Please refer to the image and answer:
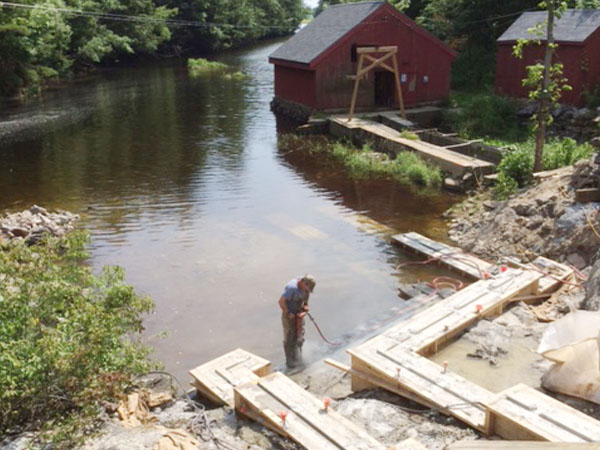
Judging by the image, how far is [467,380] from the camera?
26.5 ft

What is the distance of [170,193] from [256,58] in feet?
155

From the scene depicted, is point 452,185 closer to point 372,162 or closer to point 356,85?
point 372,162

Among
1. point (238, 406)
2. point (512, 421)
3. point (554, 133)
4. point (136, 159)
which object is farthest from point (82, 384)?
point (554, 133)

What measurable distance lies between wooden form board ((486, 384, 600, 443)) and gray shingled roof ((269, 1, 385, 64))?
23771 millimetres

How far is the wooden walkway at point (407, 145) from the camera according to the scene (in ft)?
63.3

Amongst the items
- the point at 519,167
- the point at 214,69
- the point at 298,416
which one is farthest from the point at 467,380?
the point at 214,69

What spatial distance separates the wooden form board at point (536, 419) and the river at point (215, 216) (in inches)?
155

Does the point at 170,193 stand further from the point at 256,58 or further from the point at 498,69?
the point at 256,58

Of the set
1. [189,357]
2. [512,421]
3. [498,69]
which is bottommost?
[189,357]

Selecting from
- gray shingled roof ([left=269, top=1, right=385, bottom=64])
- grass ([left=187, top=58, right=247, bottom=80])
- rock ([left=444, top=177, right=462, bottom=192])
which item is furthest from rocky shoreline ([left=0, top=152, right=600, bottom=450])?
grass ([left=187, top=58, right=247, bottom=80])

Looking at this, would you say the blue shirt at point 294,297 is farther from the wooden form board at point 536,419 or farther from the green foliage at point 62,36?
the green foliage at point 62,36

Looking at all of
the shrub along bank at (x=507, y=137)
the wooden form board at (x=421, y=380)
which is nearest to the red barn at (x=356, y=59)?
the shrub along bank at (x=507, y=137)

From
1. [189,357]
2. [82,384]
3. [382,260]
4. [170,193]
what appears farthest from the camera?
[170,193]

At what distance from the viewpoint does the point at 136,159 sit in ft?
80.4
